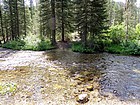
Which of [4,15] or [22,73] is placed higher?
[4,15]

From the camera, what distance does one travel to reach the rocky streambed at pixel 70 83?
9.04 meters

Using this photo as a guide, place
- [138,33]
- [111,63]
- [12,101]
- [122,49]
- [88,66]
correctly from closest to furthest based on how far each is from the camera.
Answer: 1. [12,101]
2. [88,66]
3. [111,63]
4. [122,49]
5. [138,33]

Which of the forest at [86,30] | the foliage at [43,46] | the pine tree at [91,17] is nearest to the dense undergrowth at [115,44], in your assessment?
the forest at [86,30]

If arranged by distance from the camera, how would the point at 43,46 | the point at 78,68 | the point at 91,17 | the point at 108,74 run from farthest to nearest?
1. the point at 43,46
2. the point at 91,17
3. the point at 78,68
4. the point at 108,74

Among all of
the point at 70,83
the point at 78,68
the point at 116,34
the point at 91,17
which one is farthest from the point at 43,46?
the point at 70,83

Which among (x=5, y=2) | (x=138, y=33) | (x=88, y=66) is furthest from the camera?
(x=5, y=2)

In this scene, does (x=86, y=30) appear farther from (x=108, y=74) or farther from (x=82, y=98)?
(x=82, y=98)

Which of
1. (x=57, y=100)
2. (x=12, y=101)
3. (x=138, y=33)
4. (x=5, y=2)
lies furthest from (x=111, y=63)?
(x=5, y=2)

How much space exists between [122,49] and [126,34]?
3415 mm

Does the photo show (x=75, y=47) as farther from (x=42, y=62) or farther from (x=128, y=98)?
(x=128, y=98)

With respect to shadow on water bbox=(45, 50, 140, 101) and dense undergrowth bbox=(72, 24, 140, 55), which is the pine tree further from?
shadow on water bbox=(45, 50, 140, 101)

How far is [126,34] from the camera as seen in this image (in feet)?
79.0

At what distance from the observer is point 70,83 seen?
1119cm

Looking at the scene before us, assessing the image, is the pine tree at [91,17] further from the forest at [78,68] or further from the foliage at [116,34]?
the foliage at [116,34]
